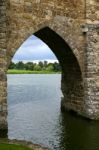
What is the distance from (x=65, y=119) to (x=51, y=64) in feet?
358

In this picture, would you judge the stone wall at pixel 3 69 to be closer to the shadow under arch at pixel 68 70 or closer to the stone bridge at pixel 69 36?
the stone bridge at pixel 69 36

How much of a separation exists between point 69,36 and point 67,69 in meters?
2.99

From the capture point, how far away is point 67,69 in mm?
24422

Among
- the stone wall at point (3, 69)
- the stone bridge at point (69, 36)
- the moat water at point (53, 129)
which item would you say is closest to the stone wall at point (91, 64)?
the stone bridge at point (69, 36)

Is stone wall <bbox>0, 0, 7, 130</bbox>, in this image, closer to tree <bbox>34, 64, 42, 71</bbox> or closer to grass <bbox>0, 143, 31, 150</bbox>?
grass <bbox>0, 143, 31, 150</bbox>

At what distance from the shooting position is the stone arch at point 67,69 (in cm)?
2234

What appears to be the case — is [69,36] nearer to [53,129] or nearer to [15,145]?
[53,129]

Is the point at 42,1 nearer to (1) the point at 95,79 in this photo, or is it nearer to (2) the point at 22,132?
(1) the point at 95,79

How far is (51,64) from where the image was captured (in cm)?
13162

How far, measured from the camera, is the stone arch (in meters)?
22.3

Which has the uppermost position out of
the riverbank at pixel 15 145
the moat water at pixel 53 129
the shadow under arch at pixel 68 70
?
the shadow under arch at pixel 68 70

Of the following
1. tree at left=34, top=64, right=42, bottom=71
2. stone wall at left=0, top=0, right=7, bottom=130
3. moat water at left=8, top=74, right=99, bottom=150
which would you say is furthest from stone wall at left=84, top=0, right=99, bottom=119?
tree at left=34, top=64, right=42, bottom=71

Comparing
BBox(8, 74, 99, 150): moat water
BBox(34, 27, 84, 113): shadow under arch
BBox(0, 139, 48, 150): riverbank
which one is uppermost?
BBox(34, 27, 84, 113): shadow under arch

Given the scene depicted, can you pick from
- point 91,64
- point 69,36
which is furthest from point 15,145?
point 91,64
